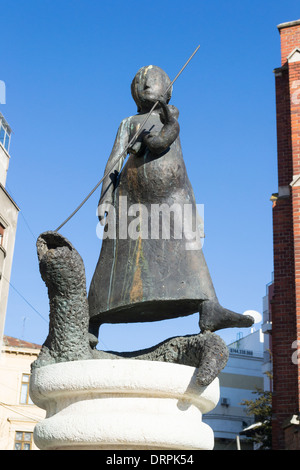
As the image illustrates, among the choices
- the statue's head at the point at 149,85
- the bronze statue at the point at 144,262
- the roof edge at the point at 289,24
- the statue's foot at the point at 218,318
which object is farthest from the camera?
the roof edge at the point at 289,24

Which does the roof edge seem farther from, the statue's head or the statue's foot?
the statue's foot

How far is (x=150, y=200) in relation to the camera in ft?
17.3

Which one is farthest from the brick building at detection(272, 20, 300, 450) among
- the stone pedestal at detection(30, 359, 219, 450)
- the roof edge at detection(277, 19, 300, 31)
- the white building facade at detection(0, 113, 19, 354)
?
the white building facade at detection(0, 113, 19, 354)

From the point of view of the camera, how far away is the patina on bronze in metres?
4.96

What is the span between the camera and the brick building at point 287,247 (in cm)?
1477

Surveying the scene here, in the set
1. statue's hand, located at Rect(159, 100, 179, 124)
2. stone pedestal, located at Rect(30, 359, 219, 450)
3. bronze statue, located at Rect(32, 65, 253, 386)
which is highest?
statue's hand, located at Rect(159, 100, 179, 124)

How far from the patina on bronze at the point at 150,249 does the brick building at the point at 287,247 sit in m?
9.58

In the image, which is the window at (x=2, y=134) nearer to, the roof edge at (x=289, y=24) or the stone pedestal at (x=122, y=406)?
the roof edge at (x=289, y=24)

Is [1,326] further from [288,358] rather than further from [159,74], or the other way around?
[159,74]

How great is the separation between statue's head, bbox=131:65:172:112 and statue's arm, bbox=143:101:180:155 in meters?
0.32

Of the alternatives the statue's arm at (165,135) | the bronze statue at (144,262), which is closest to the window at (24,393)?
Result: the bronze statue at (144,262)

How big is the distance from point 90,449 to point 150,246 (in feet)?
5.22

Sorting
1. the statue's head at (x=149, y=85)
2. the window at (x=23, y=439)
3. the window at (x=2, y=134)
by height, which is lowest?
the statue's head at (x=149, y=85)

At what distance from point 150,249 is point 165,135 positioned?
899 millimetres
